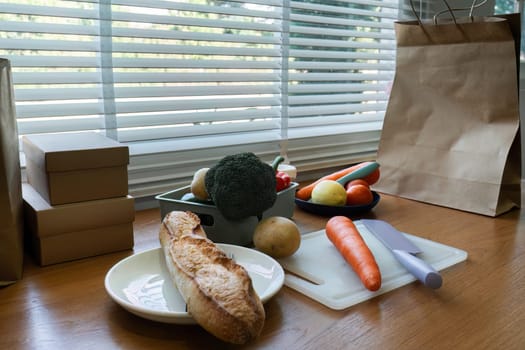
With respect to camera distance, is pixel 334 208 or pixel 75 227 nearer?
pixel 75 227

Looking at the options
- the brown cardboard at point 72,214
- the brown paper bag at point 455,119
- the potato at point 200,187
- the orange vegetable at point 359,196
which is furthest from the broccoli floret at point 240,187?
the brown paper bag at point 455,119

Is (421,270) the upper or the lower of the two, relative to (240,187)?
lower

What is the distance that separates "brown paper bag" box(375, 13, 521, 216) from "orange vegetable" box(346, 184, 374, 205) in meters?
0.19

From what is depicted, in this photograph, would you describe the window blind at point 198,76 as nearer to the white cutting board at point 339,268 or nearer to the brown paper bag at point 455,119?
the brown paper bag at point 455,119

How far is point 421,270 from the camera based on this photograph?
728 millimetres

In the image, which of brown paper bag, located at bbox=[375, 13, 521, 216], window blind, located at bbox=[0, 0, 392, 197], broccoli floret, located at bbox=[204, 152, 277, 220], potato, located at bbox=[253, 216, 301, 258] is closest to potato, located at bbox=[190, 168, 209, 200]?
broccoli floret, located at bbox=[204, 152, 277, 220]

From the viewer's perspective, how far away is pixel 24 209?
815mm

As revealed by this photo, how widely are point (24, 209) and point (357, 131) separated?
3.52ft

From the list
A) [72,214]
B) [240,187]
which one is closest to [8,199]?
[72,214]

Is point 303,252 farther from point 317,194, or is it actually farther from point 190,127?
point 190,127

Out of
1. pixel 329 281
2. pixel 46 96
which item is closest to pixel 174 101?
pixel 46 96

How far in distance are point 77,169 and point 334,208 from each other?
54 cm

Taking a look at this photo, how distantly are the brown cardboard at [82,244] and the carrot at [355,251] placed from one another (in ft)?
1.17

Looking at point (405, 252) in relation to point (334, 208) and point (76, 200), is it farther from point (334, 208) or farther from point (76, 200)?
point (76, 200)
